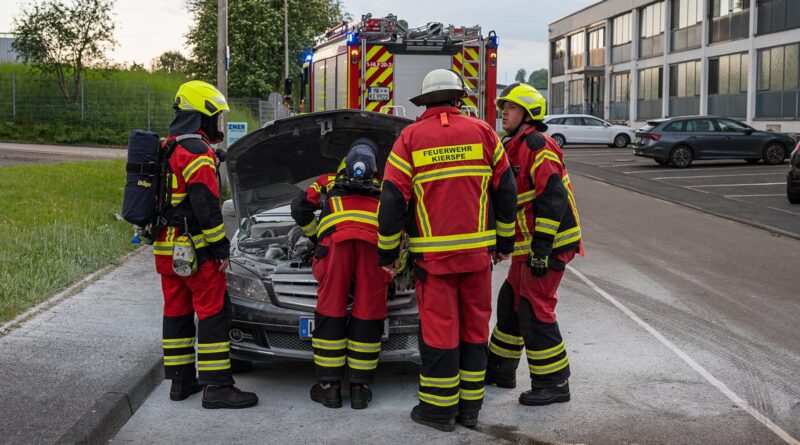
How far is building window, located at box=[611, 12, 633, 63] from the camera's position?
168 feet

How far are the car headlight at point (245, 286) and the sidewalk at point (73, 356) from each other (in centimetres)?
81

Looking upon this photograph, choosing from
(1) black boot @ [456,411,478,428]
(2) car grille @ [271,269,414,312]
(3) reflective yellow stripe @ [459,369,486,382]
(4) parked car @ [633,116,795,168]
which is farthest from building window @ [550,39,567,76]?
(1) black boot @ [456,411,478,428]

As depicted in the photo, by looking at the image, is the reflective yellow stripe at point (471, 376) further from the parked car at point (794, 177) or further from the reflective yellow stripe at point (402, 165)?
the parked car at point (794, 177)

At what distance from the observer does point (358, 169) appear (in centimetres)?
603

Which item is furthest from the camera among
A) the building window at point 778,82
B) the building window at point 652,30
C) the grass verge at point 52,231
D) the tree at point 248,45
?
the tree at point 248,45

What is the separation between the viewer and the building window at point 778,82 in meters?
33.5

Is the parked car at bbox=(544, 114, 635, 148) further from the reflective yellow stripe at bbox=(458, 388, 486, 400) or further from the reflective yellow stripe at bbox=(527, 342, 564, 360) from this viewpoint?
the reflective yellow stripe at bbox=(458, 388, 486, 400)

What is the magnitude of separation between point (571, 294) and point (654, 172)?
56.0 feet

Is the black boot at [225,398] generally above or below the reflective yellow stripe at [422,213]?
below

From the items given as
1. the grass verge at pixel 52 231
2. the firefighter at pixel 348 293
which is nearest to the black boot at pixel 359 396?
the firefighter at pixel 348 293

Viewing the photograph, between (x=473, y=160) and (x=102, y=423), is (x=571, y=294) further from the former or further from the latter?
(x=102, y=423)

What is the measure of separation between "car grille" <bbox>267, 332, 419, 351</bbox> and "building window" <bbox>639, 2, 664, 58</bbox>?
43.3 metres

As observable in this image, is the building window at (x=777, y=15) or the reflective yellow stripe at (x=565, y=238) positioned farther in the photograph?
the building window at (x=777, y=15)

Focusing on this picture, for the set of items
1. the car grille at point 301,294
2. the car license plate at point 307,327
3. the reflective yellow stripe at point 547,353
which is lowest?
the reflective yellow stripe at point 547,353
